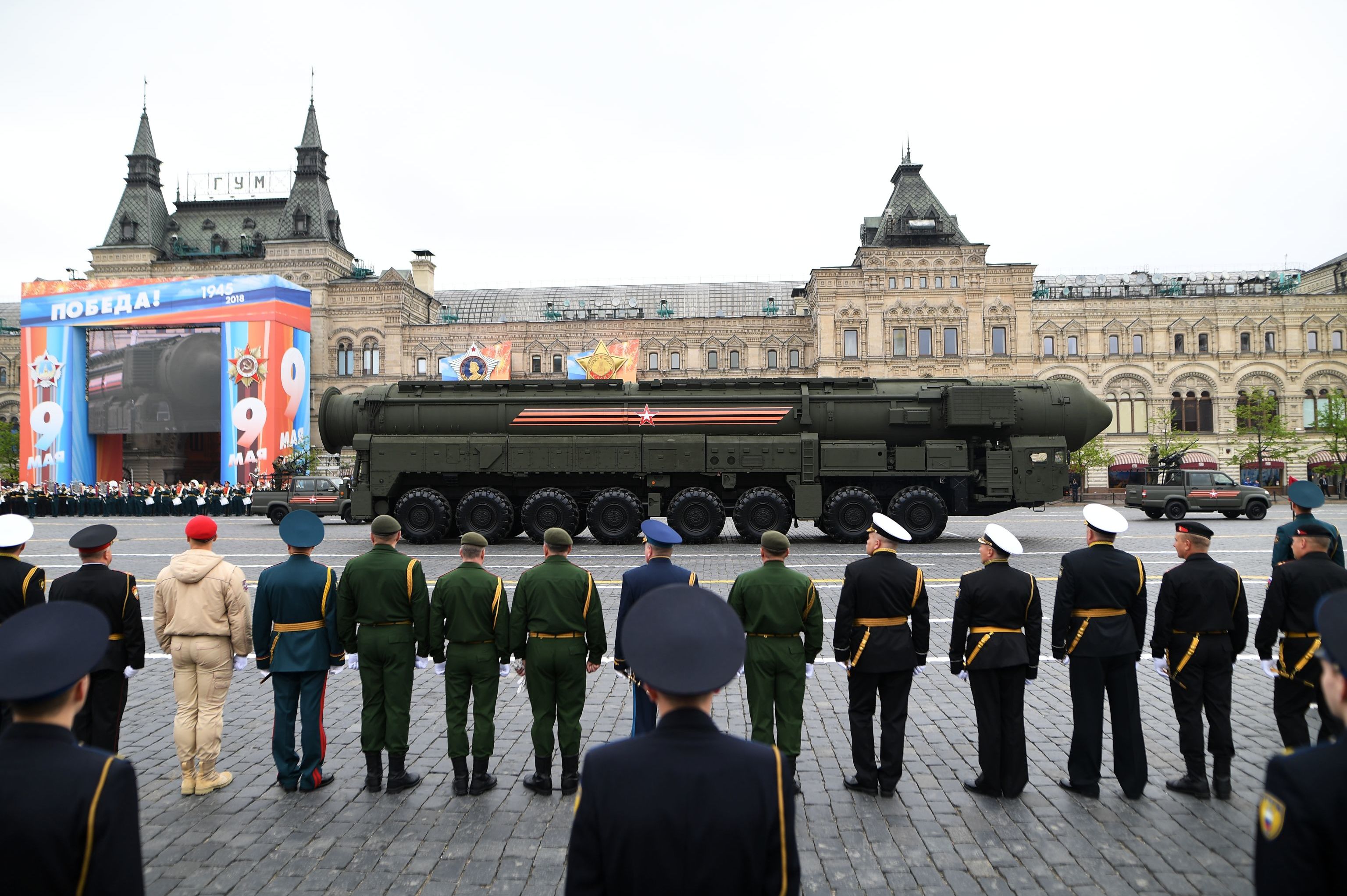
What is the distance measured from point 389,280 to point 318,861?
55236mm

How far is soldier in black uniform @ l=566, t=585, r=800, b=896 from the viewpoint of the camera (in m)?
2.27

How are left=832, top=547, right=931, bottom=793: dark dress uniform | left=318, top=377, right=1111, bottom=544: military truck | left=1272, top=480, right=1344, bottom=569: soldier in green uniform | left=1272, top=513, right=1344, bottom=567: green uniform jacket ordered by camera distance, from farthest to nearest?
left=318, top=377, right=1111, bottom=544: military truck → left=1272, top=513, right=1344, bottom=567: green uniform jacket → left=1272, top=480, right=1344, bottom=569: soldier in green uniform → left=832, top=547, right=931, bottom=793: dark dress uniform

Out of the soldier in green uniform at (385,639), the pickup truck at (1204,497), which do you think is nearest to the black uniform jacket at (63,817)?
the soldier in green uniform at (385,639)

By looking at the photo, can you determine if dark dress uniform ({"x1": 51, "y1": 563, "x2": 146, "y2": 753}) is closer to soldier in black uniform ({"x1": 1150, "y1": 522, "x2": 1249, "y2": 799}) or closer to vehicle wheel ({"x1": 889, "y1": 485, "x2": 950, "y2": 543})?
soldier in black uniform ({"x1": 1150, "y1": 522, "x2": 1249, "y2": 799})

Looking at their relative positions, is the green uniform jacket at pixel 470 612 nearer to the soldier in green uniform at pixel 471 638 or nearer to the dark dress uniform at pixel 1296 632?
the soldier in green uniform at pixel 471 638

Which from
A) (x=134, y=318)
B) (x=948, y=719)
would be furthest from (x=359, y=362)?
(x=948, y=719)

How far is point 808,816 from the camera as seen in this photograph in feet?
16.6

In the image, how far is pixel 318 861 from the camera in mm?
4527

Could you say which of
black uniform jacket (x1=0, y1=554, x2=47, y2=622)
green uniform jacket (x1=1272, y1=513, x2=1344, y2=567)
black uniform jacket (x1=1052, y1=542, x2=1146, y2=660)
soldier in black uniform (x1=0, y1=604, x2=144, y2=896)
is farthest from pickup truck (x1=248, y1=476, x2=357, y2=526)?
soldier in black uniform (x1=0, y1=604, x2=144, y2=896)

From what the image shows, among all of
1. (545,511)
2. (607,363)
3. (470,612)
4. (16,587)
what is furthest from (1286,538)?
(607,363)

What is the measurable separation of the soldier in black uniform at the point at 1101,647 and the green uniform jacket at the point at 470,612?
385 cm

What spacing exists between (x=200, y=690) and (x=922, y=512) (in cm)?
1624

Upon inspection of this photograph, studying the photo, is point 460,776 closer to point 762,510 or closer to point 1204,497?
point 762,510

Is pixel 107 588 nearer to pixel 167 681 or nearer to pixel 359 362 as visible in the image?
pixel 167 681
